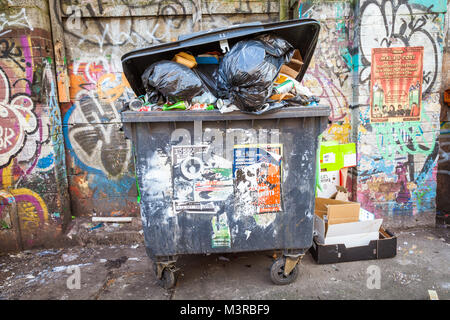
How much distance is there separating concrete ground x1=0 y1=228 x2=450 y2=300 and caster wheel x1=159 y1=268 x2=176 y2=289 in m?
0.05

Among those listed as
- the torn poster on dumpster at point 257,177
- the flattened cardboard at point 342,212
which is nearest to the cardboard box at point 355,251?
the flattened cardboard at point 342,212

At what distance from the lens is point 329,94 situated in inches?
154

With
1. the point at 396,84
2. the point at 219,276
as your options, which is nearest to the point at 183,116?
the point at 219,276

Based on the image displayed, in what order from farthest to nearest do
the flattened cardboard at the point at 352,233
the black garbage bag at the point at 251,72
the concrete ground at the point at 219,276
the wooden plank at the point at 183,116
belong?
the flattened cardboard at the point at 352,233 → the concrete ground at the point at 219,276 → the wooden plank at the point at 183,116 → the black garbage bag at the point at 251,72

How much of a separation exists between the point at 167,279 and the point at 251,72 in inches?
75.6

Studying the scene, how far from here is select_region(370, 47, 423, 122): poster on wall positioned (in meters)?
3.68

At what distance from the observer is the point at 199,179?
240 centimetres

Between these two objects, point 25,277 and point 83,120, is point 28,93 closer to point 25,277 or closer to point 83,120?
point 83,120

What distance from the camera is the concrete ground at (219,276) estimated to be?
2664 mm

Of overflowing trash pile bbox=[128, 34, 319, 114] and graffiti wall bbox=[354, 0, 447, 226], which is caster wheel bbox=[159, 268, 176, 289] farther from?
graffiti wall bbox=[354, 0, 447, 226]

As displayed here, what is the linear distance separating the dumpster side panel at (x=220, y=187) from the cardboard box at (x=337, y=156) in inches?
56.7

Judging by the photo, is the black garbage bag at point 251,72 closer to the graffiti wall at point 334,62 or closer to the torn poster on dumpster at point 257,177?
the torn poster on dumpster at point 257,177

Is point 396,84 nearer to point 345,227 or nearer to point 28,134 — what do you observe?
point 345,227

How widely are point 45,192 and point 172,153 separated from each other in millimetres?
2257
